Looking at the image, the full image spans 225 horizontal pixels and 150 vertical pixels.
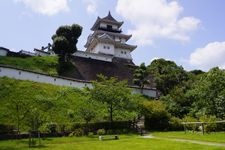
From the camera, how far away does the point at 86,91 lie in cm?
4059

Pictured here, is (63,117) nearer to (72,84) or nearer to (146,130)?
(146,130)

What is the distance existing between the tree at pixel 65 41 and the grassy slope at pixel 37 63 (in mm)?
1303

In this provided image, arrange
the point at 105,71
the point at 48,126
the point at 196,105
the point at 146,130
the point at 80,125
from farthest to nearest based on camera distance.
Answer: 1. the point at 105,71
2. the point at 196,105
3. the point at 146,130
4. the point at 80,125
5. the point at 48,126

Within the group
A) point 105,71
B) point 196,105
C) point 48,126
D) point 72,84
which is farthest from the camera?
point 105,71

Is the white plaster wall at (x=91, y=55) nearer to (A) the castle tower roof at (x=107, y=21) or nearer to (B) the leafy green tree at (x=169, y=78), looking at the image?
(A) the castle tower roof at (x=107, y=21)

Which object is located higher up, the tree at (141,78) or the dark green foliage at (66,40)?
the dark green foliage at (66,40)

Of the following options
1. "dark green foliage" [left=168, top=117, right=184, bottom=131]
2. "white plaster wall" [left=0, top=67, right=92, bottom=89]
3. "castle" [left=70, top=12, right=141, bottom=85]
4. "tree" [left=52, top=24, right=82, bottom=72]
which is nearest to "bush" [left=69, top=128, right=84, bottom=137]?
"dark green foliage" [left=168, top=117, right=184, bottom=131]

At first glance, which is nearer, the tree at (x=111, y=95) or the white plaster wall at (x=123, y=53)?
Result: the tree at (x=111, y=95)

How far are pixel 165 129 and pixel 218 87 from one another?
6.89 m

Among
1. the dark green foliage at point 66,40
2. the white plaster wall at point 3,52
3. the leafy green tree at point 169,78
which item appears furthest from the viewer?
the leafy green tree at point 169,78

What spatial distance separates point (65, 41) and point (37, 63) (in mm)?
5110

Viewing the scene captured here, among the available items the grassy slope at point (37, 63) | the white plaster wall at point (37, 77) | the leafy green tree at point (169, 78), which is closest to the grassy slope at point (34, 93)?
the white plaster wall at point (37, 77)

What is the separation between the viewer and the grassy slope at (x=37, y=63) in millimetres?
48344

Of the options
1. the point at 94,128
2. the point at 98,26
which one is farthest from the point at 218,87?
the point at 98,26
